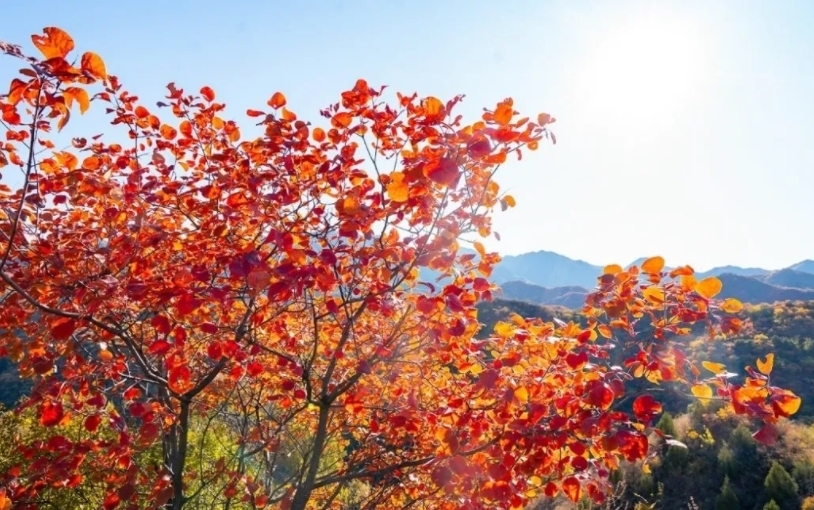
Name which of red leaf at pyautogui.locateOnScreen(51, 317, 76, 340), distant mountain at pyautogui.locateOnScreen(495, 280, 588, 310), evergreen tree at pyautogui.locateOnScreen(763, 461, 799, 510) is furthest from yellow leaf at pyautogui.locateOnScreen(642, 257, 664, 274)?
distant mountain at pyautogui.locateOnScreen(495, 280, 588, 310)

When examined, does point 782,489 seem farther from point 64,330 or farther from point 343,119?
point 64,330

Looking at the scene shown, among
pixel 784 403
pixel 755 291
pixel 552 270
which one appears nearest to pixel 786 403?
pixel 784 403

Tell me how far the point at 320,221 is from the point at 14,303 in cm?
165

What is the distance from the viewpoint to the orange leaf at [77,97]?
63.5 inches

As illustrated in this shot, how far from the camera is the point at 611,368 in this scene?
224 centimetres

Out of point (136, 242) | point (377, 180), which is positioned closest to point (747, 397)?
point (377, 180)

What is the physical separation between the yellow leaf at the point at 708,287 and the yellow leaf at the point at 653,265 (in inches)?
6.2

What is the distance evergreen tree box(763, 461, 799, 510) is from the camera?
9.72 meters

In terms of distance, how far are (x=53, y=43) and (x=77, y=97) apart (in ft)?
0.55

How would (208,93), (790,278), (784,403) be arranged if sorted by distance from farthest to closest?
(790,278) < (208,93) < (784,403)

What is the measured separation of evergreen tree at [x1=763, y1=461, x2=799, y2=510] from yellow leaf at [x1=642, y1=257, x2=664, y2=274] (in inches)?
423

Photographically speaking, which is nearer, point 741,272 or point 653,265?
point 653,265

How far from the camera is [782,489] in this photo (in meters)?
9.84

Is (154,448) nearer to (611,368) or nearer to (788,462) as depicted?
(611,368)
